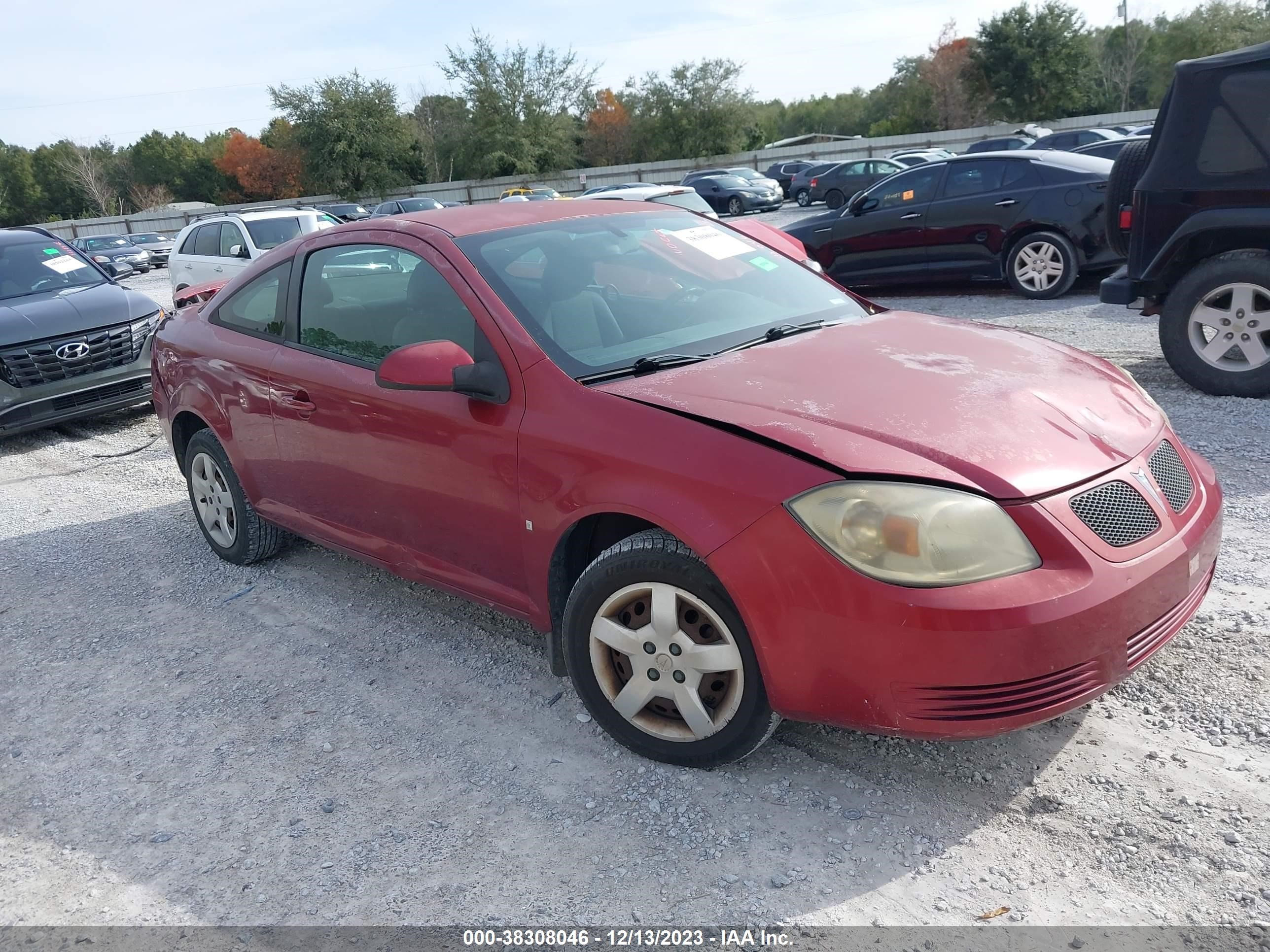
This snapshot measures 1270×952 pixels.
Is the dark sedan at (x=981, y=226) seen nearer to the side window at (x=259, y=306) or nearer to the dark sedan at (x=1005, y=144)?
the side window at (x=259, y=306)

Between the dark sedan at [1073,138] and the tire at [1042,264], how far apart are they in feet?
50.8

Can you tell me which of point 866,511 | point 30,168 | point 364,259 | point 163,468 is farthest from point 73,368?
point 30,168

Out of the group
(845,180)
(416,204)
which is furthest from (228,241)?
(416,204)

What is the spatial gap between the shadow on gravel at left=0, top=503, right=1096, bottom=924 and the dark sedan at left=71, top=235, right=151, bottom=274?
98.5 ft

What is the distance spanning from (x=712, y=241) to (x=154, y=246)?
37.6 m

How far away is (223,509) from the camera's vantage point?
5047 mm

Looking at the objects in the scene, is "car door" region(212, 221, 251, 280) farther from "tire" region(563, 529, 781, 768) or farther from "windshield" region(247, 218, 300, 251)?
"tire" region(563, 529, 781, 768)

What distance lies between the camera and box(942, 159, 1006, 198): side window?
10.6 m

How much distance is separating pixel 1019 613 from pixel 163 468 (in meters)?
6.43

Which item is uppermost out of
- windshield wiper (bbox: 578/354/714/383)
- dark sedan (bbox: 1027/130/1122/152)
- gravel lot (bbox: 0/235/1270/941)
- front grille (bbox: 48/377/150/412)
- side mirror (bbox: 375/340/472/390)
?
dark sedan (bbox: 1027/130/1122/152)

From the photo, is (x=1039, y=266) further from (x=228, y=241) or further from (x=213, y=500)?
(x=228, y=241)

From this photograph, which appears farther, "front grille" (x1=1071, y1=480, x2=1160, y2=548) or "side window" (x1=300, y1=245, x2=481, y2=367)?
"side window" (x1=300, y1=245, x2=481, y2=367)

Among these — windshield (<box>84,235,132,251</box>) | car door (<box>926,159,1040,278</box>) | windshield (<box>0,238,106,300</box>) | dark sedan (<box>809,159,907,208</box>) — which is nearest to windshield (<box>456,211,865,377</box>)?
car door (<box>926,159,1040,278</box>)

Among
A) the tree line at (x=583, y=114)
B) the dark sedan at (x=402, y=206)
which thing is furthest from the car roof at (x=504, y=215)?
the tree line at (x=583, y=114)
